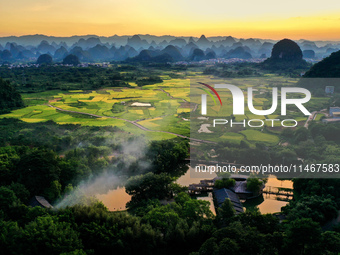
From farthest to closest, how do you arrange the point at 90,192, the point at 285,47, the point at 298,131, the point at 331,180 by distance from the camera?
the point at 285,47 < the point at 298,131 < the point at 90,192 < the point at 331,180

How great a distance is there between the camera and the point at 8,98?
83.6ft

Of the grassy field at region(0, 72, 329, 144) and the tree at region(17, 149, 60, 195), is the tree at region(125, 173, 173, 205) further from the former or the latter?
the grassy field at region(0, 72, 329, 144)

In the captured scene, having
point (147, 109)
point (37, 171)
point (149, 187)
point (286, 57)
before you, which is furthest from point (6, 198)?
point (286, 57)

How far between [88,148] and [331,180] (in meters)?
10.2

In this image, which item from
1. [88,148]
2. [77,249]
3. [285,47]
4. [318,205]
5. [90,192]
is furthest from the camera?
[285,47]

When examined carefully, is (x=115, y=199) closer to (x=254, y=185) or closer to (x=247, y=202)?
(x=247, y=202)

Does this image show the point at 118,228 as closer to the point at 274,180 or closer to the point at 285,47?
the point at 274,180

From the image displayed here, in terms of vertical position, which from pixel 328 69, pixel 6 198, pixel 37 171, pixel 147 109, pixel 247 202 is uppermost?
pixel 328 69

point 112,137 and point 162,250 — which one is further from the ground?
point 112,137

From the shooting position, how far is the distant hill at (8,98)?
24.7 metres

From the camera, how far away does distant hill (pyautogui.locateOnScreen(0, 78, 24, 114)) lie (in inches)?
974

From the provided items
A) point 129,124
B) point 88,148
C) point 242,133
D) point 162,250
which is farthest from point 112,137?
point 162,250

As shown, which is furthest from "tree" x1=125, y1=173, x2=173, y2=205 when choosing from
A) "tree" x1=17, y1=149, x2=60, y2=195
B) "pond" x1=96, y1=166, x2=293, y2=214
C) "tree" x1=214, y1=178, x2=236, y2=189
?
"tree" x1=17, y1=149, x2=60, y2=195

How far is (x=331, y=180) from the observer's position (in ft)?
33.3
